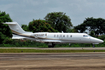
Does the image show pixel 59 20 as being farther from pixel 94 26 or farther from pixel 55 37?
pixel 55 37

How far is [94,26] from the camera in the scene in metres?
106

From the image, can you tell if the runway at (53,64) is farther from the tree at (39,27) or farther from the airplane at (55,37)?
the tree at (39,27)

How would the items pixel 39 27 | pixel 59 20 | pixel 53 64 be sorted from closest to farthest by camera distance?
pixel 53 64 < pixel 39 27 < pixel 59 20

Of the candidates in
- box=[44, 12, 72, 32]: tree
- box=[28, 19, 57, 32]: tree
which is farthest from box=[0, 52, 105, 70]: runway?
box=[44, 12, 72, 32]: tree

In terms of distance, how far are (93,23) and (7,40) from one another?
68366 millimetres

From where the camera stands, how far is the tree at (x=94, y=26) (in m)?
104

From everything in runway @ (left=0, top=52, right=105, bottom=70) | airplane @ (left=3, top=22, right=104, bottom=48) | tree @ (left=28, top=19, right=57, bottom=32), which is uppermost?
tree @ (left=28, top=19, right=57, bottom=32)

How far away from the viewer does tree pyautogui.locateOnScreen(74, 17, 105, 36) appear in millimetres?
104000

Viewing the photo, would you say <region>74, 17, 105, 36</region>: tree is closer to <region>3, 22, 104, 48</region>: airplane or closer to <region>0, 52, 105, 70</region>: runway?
<region>3, 22, 104, 48</region>: airplane

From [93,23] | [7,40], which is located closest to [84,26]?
[93,23]

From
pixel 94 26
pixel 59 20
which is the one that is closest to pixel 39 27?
pixel 59 20

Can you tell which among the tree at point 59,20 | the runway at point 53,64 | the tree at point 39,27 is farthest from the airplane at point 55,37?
the tree at point 59,20

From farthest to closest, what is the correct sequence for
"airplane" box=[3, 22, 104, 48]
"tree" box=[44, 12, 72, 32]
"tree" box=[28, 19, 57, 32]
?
1. "tree" box=[44, 12, 72, 32]
2. "tree" box=[28, 19, 57, 32]
3. "airplane" box=[3, 22, 104, 48]

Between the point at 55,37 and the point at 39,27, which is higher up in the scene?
the point at 39,27
